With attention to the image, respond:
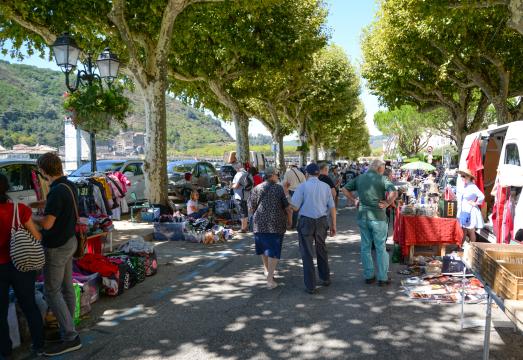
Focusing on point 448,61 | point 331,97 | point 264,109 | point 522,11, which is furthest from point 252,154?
point 522,11

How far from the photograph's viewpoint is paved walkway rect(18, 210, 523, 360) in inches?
175

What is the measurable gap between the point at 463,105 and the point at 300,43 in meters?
10.3

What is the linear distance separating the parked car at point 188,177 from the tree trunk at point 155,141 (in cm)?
393

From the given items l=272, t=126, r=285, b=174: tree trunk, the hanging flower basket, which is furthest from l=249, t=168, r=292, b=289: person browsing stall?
l=272, t=126, r=285, b=174: tree trunk

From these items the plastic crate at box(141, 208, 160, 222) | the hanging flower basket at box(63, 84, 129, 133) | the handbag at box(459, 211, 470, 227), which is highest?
the hanging flower basket at box(63, 84, 129, 133)

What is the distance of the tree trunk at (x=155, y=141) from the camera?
13.5 m

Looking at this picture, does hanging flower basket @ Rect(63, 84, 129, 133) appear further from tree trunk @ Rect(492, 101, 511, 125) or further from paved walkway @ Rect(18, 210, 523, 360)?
tree trunk @ Rect(492, 101, 511, 125)

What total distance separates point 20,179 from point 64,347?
24.8 ft

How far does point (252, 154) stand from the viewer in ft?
102

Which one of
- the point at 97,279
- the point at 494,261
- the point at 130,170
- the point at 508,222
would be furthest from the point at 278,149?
the point at 494,261

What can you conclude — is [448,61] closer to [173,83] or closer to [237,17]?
[237,17]

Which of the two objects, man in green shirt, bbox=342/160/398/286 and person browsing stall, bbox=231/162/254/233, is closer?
man in green shirt, bbox=342/160/398/286

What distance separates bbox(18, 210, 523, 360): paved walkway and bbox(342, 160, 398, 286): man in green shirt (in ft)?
1.00

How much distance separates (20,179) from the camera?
1082 cm
